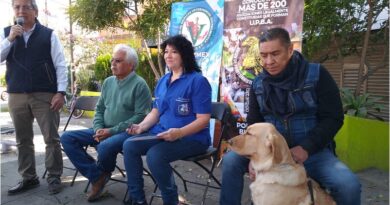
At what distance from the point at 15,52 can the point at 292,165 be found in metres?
3.12

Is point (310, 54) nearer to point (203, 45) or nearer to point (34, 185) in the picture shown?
point (203, 45)

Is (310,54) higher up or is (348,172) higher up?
(310,54)

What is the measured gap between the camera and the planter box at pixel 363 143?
4.90m

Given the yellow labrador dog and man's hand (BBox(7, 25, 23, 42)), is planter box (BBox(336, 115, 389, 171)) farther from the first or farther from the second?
man's hand (BBox(7, 25, 23, 42))

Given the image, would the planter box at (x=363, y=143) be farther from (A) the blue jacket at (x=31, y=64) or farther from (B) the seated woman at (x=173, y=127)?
(A) the blue jacket at (x=31, y=64)

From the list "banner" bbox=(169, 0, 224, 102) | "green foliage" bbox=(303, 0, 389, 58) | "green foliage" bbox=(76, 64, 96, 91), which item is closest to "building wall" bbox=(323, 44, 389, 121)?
"green foliage" bbox=(303, 0, 389, 58)

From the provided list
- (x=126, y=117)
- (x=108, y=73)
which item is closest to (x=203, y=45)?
(x=126, y=117)

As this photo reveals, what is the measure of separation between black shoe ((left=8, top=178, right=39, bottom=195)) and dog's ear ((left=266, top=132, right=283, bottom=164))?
119 inches

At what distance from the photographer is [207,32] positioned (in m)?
5.33

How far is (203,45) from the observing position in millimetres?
5387

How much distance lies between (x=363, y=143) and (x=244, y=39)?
2125 mm

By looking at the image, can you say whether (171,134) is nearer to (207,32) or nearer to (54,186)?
(54,186)

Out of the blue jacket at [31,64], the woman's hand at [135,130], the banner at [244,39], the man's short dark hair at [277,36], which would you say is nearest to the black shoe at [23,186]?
the blue jacket at [31,64]

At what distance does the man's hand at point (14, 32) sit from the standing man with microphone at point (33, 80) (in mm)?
14
